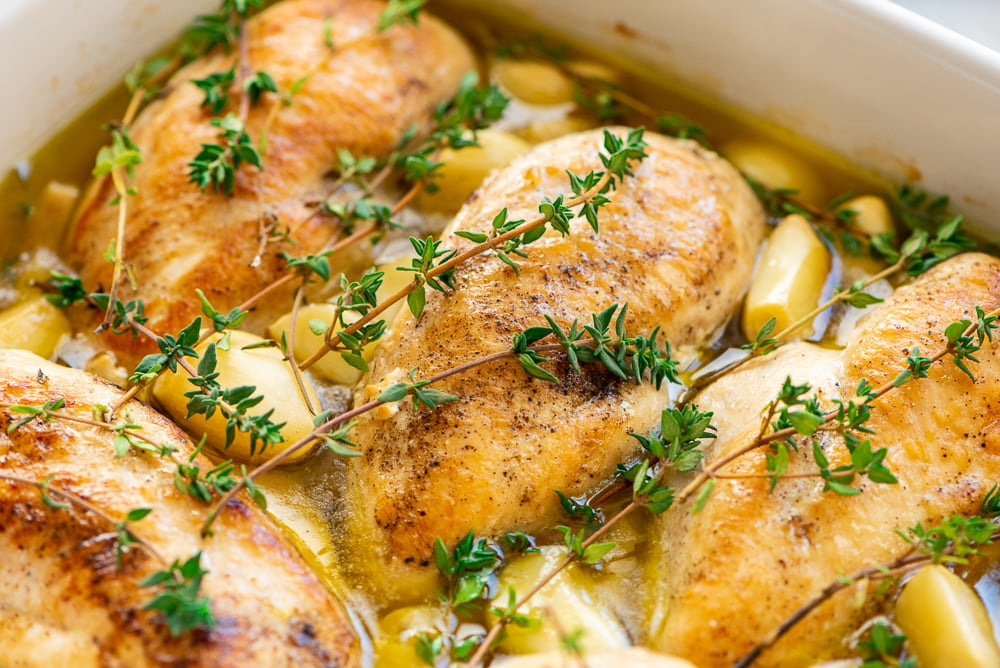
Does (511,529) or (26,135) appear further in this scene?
(26,135)

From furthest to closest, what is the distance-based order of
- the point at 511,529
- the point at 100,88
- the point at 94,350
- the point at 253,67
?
the point at 100,88, the point at 253,67, the point at 94,350, the point at 511,529

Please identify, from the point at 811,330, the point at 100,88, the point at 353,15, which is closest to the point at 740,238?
the point at 811,330

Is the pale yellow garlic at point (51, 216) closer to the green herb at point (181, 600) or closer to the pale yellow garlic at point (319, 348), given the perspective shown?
the pale yellow garlic at point (319, 348)

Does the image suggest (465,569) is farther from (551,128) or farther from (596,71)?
(596,71)

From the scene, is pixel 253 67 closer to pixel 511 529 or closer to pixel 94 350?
pixel 94 350

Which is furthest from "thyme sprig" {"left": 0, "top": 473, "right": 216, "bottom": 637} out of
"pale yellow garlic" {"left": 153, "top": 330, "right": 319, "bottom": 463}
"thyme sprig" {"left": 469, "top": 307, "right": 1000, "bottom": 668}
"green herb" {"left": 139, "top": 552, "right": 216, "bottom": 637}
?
"thyme sprig" {"left": 469, "top": 307, "right": 1000, "bottom": 668}

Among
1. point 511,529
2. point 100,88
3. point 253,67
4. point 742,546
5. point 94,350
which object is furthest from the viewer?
point 100,88
